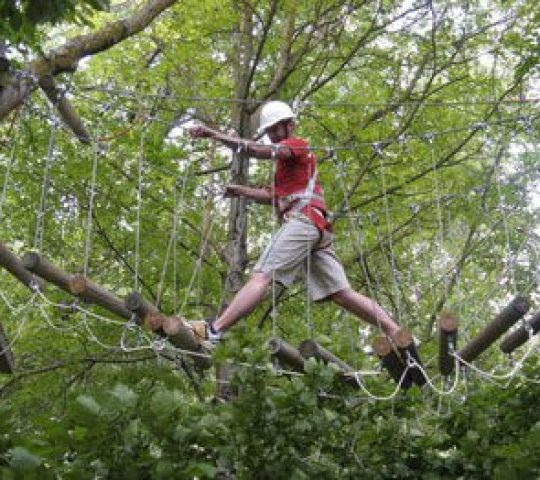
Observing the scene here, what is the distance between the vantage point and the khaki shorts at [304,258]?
3.73 metres

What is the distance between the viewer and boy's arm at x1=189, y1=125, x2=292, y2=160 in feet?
11.9

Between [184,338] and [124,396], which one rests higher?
[184,338]

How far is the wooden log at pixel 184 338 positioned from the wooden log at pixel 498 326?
1.14 meters

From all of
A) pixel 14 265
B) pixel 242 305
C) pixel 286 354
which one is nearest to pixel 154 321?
pixel 242 305

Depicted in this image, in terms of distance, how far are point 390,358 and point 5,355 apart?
176cm

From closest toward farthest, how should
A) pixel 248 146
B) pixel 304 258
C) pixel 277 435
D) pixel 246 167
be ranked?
pixel 277 435 < pixel 248 146 < pixel 304 258 < pixel 246 167

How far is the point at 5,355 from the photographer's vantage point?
12.5ft

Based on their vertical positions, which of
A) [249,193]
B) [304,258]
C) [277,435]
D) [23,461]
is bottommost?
Result: [23,461]

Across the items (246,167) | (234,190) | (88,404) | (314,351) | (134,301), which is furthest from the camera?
(246,167)

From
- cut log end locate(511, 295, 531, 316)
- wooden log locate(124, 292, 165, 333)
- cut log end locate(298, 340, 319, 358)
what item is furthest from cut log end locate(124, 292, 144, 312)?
cut log end locate(511, 295, 531, 316)

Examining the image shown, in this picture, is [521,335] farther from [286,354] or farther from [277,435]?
[277,435]

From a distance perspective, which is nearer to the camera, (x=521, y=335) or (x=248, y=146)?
(x=521, y=335)

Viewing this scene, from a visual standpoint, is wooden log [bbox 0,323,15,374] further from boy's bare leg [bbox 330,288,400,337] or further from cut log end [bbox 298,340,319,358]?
boy's bare leg [bbox 330,288,400,337]

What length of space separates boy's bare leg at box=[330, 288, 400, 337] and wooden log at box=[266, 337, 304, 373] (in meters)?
0.41
